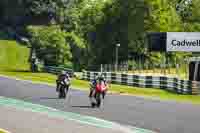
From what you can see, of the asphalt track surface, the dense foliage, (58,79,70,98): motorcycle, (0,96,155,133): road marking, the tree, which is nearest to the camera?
(0,96,155,133): road marking

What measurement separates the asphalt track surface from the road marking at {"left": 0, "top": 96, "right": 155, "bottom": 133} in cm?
53

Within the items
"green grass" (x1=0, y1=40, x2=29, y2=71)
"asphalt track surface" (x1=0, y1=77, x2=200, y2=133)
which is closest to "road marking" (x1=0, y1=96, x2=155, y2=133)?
"asphalt track surface" (x1=0, y1=77, x2=200, y2=133)

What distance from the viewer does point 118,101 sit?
103 ft

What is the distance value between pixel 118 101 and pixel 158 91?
10265mm

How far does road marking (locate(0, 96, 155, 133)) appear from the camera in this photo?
19839 mm

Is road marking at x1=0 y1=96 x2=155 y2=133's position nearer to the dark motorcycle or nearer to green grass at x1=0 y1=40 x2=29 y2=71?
the dark motorcycle

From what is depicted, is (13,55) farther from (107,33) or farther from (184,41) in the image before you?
(184,41)

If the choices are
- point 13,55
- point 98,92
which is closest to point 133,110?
point 98,92

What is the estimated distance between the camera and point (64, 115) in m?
24.0

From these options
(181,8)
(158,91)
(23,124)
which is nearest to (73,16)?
(181,8)

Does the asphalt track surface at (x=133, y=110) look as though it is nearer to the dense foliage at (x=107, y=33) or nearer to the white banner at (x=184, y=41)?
the white banner at (x=184, y=41)

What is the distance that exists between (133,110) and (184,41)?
2272 cm

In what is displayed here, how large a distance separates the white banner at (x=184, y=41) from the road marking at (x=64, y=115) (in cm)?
1892

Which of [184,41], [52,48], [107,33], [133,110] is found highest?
[107,33]
